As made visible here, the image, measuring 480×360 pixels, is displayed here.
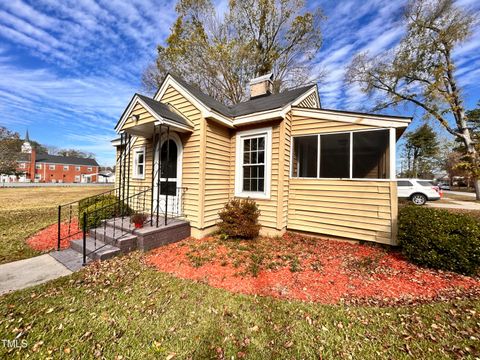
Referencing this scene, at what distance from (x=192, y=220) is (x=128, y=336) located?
3.80 meters

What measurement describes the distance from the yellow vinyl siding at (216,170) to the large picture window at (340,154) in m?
2.39

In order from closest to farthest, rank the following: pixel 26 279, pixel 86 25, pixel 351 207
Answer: pixel 26 279 < pixel 351 207 < pixel 86 25

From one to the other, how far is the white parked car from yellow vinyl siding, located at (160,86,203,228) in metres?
15.5

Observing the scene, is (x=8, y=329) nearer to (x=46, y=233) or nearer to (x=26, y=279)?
(x=26, y=279)

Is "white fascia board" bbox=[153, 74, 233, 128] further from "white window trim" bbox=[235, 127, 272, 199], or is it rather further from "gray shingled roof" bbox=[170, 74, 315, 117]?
"white window trim" bbox=[235, 127, 272, 199]

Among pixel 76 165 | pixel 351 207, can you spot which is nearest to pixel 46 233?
pixel 351 207

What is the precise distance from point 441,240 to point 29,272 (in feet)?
28.1

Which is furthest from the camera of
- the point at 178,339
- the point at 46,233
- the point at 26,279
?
the point at 46,233

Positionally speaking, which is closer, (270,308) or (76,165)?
(270,308)

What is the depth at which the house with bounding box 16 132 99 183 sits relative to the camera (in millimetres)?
50406

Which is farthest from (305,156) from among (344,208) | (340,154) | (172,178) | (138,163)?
(138,163)

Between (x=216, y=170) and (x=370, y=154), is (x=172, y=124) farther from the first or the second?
(x=370, y=154)

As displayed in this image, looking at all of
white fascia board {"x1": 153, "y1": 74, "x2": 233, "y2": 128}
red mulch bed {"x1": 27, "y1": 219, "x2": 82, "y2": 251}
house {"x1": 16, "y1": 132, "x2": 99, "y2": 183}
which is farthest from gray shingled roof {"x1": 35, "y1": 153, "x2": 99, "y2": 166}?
white fascia board {"x1": 153, "y1": 74, "x2": 233, "y2": 128}

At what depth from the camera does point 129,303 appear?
314 centimetres
